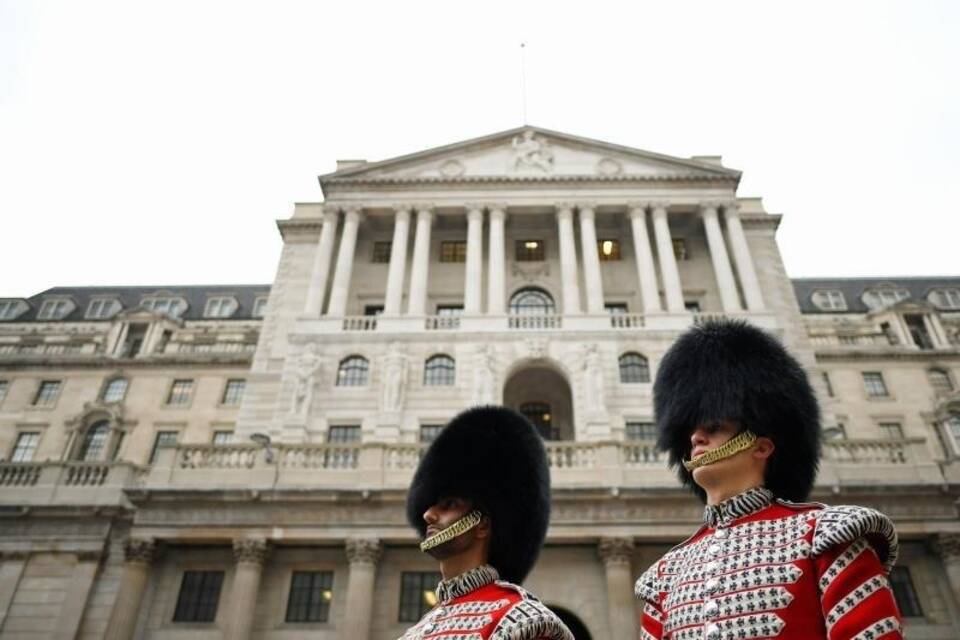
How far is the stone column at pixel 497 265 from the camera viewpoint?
1114 inches

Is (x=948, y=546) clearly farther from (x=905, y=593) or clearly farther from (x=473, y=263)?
(x=473, y=263)

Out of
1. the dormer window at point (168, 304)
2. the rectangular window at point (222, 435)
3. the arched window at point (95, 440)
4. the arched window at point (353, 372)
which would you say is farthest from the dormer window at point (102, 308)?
the arched window at point (353, 372)

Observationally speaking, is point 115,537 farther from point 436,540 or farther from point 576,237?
point 576,237

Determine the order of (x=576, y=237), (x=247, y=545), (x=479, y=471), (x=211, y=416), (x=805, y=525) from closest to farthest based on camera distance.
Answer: (x=805, y=525)
(x=479, y=471)
(x=247, y=545)
(x=576, y=237)
(x=211, y=416)

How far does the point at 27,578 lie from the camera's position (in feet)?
62.8

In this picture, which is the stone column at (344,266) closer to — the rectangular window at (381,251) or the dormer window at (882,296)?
the rectangular window at (381,251)

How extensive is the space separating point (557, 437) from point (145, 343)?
30.5 meters

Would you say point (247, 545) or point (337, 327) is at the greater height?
point (337, 327)

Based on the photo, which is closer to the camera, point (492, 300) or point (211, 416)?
point (492, 300)

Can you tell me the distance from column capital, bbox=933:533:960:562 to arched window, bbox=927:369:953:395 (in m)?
23.7

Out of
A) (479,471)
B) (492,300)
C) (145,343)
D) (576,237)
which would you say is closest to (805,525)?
(479,471)

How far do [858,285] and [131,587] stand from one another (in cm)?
5257

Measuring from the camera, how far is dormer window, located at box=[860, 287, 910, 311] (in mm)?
47312

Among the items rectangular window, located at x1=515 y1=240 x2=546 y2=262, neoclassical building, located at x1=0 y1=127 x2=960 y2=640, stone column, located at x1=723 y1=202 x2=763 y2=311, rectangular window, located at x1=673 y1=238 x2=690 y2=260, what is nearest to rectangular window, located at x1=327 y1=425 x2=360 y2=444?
neoclassical building, located at x1=0 y1=127 x2=960 y2=640
